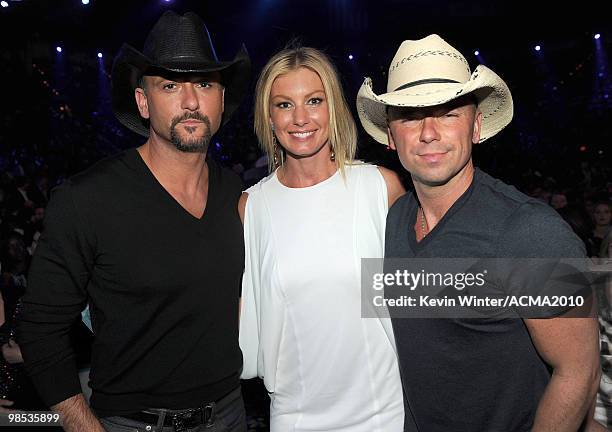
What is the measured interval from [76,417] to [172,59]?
156cm

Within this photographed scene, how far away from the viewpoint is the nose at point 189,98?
95.3 inches

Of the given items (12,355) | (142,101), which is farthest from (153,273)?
(12,355)

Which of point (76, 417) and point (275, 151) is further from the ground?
point (275, 151)

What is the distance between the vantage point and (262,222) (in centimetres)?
257

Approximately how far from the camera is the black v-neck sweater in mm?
2168

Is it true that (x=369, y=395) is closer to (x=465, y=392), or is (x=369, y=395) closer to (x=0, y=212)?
(x=465, y=392)

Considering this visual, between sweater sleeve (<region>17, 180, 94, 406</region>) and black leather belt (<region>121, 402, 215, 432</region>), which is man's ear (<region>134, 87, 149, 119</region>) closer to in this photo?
sweater sleeve (<region>17, 180, 94, 406</region>)

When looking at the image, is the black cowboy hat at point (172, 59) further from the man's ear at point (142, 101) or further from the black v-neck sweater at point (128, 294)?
the black v-neck sweater at point (128, 294)

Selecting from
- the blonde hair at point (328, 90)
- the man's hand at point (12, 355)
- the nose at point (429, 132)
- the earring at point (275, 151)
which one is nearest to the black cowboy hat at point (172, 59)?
the blonde hair at point (328, 90)

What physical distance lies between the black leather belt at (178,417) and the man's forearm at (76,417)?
146 millimetres

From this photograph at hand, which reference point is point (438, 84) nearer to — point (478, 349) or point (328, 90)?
point (328, 90)

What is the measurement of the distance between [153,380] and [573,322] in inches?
64.1

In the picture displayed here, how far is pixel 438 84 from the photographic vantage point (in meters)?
2.08

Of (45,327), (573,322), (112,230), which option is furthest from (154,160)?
(573,322)
